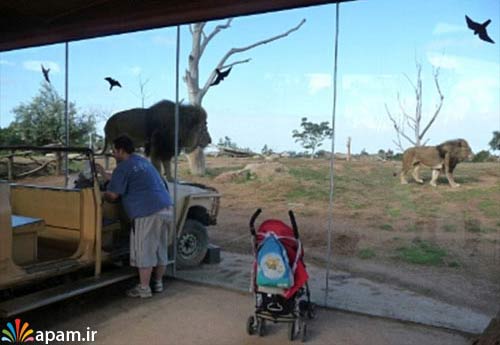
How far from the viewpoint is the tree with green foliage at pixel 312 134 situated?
496 centimetres

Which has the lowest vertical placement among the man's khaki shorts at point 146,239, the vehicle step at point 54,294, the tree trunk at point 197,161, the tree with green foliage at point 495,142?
the vehicle step at point 54,294

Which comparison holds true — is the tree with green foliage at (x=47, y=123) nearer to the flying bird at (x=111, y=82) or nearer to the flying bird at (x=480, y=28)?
the flying bird at (x=111, y=82)

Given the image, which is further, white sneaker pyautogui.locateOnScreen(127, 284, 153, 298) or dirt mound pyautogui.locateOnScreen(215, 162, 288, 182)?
dirt mound pyautogui.locateOnScreen(215, 162, 288, 182)

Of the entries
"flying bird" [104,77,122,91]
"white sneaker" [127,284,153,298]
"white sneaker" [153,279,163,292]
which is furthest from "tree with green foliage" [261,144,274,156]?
"flying bird" [104,77,122,91]

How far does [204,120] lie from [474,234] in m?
3.62

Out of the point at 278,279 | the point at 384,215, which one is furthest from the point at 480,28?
the point at 278,279

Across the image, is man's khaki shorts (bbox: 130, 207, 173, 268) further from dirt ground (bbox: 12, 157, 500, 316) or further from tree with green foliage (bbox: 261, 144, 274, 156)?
tree with green foliage (bbox: 261, 144, 274, 156)

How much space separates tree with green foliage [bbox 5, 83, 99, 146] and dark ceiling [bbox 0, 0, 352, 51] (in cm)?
124

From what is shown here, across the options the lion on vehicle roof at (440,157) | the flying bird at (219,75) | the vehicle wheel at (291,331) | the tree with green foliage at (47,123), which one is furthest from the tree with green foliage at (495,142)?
the tree with green foliage at (47,123)

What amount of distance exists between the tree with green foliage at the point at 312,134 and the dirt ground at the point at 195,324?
5.96 feet

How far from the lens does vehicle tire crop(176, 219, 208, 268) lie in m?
5.87

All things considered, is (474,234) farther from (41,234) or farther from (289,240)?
(41,234)

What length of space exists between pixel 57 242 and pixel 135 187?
942 millimetres

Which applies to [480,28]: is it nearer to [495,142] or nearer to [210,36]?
[495,142]
